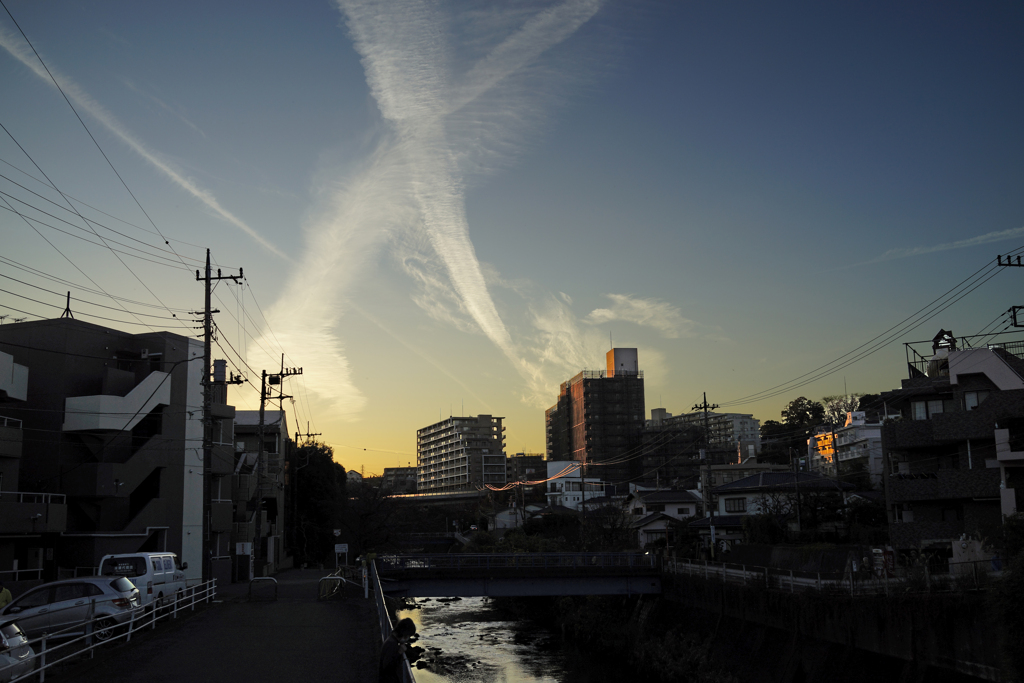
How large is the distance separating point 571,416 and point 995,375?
10087cm

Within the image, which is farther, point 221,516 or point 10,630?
point 221,516

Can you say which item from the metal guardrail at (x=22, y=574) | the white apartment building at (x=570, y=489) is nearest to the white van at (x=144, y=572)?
the metal guardrail at (x=22, y=574)

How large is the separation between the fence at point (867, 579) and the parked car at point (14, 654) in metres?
20.6

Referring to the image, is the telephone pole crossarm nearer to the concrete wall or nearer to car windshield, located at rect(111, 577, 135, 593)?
car windshield, located at rect(111, 577, 135, 593)

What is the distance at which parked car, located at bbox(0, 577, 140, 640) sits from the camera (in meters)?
15.6

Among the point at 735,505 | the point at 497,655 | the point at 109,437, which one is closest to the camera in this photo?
the point at 109,437

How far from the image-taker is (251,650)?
15641 mm

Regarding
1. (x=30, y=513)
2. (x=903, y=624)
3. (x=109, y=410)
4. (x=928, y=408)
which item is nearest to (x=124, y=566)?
(x=30, y=513)

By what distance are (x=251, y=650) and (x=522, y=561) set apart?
2382 cm

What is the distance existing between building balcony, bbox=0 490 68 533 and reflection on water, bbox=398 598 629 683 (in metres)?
15.6

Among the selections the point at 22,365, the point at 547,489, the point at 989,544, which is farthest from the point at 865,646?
the point at 547,489

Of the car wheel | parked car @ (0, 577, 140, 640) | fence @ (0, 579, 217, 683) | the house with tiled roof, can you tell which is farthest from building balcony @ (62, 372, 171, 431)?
the house with tiled roof

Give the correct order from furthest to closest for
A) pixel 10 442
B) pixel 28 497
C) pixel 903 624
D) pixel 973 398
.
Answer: pixel 973 398, pixel 28 497, pixel 10 442, pixel 903 624

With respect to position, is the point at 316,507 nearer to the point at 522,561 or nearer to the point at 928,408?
the point at 522,561
